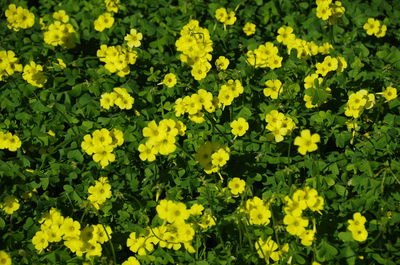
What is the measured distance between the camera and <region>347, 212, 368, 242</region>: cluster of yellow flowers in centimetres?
253

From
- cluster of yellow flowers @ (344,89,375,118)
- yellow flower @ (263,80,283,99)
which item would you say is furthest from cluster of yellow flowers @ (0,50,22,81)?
cluster of yellow flowers @ (344,89,375,118)

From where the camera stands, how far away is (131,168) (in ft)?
10.2

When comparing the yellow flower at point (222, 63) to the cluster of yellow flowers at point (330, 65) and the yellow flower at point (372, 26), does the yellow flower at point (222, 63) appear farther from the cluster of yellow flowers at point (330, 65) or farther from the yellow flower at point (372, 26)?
the yellow flower at point (372, 26)

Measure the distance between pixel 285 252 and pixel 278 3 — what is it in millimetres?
2283

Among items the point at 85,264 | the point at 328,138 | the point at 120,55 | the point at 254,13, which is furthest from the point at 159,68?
the point at 85,264

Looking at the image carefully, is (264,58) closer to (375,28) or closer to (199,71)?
(199,71)

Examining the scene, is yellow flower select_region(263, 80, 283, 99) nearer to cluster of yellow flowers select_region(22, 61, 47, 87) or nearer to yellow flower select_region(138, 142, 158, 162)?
yellow flower select_region(138, 142, 158, 162)

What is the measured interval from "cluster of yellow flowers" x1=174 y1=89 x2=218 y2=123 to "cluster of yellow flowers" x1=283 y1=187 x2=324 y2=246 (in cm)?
81

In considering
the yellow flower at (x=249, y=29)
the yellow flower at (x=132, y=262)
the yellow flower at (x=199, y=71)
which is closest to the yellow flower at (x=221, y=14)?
the yellow flower at (x=249, y=29)

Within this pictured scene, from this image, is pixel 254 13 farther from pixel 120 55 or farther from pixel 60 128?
pixel 60 128

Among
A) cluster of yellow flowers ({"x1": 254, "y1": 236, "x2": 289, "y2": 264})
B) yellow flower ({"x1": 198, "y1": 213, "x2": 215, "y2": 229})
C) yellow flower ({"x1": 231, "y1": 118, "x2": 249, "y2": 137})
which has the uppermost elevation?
yellow flower ({"x1": 231, "y1": 118, "x2": 249, "y2": 137})

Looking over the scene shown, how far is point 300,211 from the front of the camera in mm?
2545

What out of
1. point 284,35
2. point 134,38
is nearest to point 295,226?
point 284,35

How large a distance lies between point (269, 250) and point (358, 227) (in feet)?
1.66
